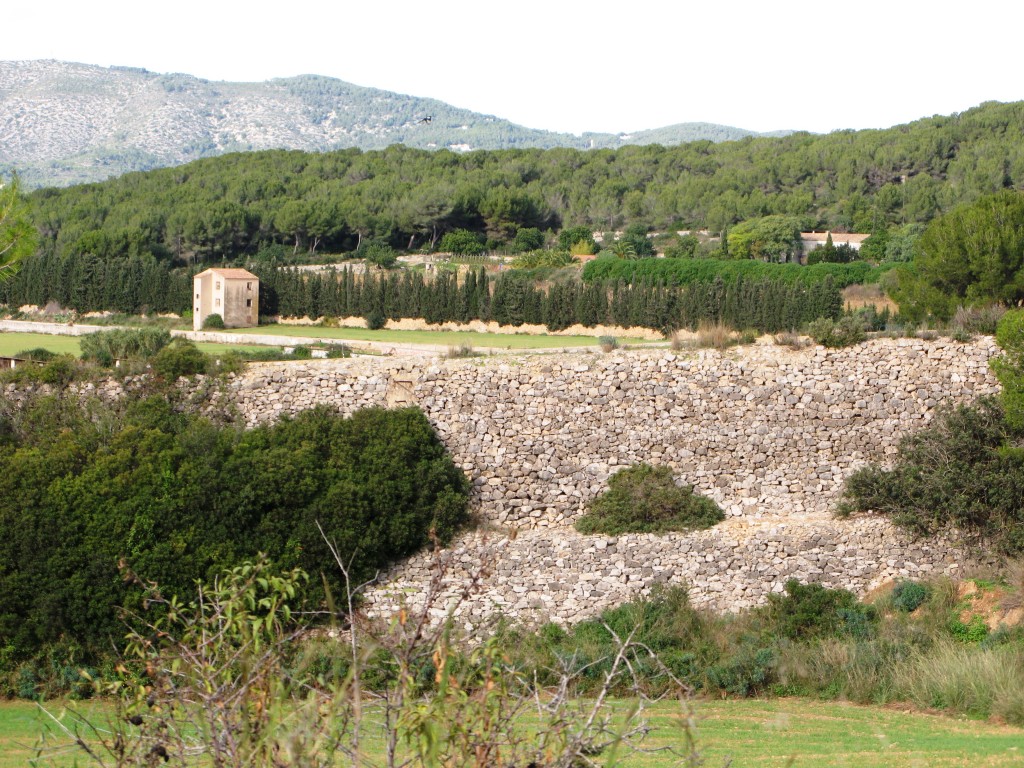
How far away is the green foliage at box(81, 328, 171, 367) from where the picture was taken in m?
17.6

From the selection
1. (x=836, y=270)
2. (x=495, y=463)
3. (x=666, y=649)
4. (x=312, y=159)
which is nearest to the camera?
(x=666, y=649)

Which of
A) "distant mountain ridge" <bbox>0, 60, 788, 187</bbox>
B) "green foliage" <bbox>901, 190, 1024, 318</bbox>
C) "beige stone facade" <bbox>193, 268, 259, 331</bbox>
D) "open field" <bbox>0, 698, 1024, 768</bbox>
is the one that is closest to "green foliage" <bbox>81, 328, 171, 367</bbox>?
"open field" <bbox>0, 698, 1024, 768</bbox>

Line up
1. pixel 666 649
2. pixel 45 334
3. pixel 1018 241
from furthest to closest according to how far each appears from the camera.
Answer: pixel 45 334 < pixel 1018 241 < pixel 666 649

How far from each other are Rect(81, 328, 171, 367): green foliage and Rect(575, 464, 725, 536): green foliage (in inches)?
269

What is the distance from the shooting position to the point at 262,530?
1425 cm

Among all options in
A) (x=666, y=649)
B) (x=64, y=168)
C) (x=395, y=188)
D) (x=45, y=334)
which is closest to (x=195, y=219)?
(x=395, y=188)

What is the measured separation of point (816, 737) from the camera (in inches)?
392

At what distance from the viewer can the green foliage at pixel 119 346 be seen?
57.9 ft

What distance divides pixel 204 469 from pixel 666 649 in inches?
227

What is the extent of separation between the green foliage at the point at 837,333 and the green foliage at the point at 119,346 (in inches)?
370

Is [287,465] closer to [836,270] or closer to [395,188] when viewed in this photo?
[836,270]

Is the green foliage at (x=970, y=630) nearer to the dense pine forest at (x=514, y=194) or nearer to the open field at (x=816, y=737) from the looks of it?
the open field at (x=816, y=737)

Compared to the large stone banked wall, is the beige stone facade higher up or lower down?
higher up

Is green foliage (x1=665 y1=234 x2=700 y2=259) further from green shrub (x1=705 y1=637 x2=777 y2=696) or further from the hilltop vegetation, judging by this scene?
green shrub (x1=705 y1=637 x2=777 y2=696)
